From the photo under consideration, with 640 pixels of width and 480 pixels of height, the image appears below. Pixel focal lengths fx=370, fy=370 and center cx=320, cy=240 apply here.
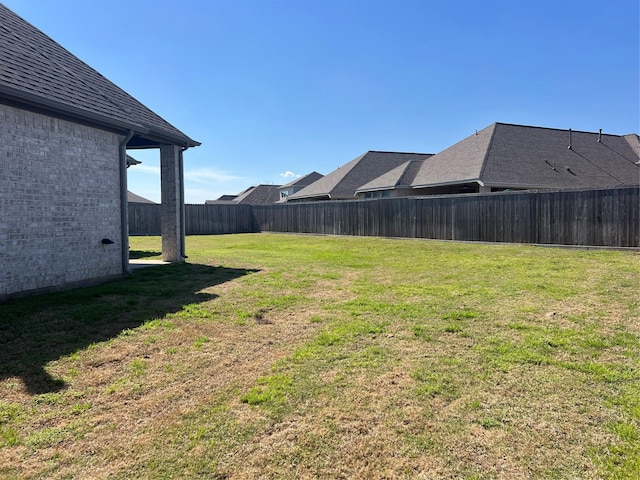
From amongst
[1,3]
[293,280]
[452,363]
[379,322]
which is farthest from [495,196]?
[1,3]

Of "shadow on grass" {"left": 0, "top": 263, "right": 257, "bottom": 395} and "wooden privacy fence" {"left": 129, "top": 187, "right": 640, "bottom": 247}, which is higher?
"wooden privacy fence" {"left": 129, "top": 187, "right": 640, "bottom": 247}

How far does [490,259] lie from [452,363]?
7.29 metres

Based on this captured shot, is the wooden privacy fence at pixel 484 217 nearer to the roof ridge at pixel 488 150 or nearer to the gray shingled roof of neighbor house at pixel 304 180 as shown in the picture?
the roof ridge at pixel 488 150

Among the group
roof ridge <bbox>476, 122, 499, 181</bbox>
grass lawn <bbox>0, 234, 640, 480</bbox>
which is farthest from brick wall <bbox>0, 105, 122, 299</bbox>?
roof ridge <bbox>476, 122, 499, 181</bbox>

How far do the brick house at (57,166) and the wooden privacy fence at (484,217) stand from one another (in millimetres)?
10567

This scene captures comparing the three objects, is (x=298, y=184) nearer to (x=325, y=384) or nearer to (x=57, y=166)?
(x=57, y=166)

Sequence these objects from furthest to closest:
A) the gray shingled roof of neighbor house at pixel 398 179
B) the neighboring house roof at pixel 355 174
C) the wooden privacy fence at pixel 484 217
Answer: the neighboring house roof at pixel 355 174 → the gray shingled roof of neighbor house at pixel 398 179 → the wooden privacy fence at pixel 484 217

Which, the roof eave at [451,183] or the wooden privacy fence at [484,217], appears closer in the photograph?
the wooden privacy fence at [484,217]

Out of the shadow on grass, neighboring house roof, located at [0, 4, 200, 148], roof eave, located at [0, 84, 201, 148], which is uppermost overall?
neighboring house roof, located at [0, 4, 200, 148]

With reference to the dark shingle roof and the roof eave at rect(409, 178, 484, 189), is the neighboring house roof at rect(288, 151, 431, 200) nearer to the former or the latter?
the dark shingle roof

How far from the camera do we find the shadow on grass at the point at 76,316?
3451 millimetres

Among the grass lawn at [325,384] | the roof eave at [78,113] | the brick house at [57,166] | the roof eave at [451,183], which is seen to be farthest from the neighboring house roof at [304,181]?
the grass lawn at [325,384]

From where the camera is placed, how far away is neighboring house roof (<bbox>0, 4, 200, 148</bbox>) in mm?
5809

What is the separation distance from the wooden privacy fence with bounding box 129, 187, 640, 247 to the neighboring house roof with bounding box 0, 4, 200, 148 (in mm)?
9428
